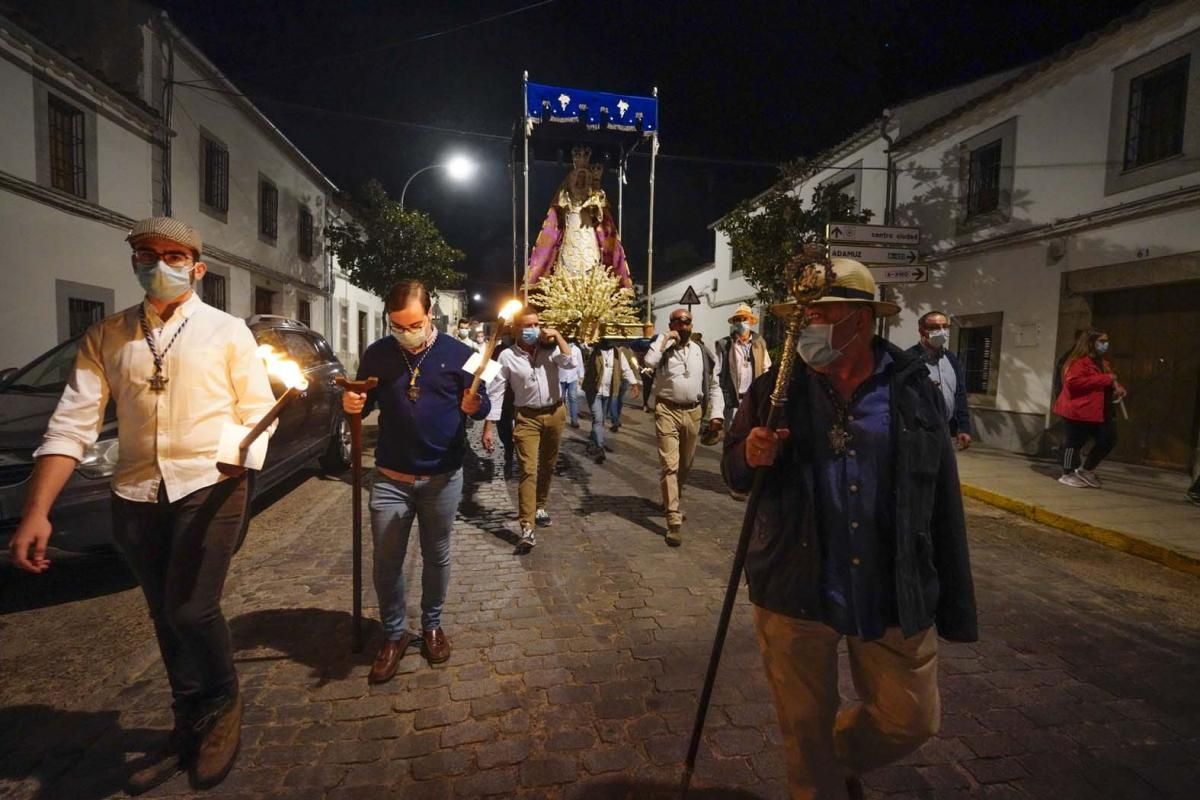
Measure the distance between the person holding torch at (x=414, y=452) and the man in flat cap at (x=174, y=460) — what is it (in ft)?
2.40

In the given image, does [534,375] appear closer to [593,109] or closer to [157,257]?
[157,257]

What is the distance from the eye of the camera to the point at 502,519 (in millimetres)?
6094

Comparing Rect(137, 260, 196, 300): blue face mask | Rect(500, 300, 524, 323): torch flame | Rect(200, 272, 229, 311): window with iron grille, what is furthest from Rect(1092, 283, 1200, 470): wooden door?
Rect(200, 272, 229, 311): window with iron grille

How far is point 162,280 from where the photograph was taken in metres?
2.42

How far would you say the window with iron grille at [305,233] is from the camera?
2141 centimetres

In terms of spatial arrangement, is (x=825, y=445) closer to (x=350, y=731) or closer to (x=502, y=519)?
(x=350, y=731)

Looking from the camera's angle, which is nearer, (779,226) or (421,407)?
(421,407)

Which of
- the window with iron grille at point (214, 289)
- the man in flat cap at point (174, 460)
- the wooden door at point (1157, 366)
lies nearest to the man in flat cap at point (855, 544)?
the man in flat cap at point (174, 460)

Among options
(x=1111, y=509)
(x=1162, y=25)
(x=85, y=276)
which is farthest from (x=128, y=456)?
(x=1162, y=25)

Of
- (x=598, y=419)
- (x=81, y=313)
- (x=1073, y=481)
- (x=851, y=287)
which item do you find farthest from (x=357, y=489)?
(x=81, y=313)

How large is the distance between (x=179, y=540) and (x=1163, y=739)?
428 centimetres

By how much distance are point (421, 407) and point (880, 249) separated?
7.51 meters

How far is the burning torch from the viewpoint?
2373 millimetres

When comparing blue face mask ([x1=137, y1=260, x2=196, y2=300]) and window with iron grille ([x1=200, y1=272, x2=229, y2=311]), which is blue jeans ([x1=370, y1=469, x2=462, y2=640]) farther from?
window with iron grille ([x1=200, y1=272, x2=229, y2=311])
